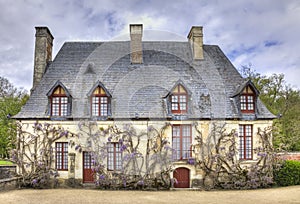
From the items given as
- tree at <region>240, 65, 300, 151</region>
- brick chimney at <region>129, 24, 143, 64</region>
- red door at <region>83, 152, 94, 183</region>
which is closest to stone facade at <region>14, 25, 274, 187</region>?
brick chimney at <region>129, 24, 143, 64</region>

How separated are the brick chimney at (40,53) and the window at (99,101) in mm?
Result: 4295

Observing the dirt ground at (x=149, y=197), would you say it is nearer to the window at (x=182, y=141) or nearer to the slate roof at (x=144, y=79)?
the window at (x=182, y=141)

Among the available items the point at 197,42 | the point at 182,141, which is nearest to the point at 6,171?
the point at 182,141

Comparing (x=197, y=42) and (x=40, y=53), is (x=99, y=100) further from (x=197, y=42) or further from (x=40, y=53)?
(x=197, y=42)

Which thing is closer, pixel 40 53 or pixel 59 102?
pixel 59 102

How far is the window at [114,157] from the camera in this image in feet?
53.2

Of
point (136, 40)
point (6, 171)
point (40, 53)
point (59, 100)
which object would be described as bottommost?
point (6, 171)

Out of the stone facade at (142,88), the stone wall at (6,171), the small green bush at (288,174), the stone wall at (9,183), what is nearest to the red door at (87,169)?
the stone facade at (142,88)

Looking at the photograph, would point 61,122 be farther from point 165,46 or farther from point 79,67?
point 165,46

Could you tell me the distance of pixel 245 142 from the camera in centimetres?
1652

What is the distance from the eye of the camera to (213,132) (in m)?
16.2

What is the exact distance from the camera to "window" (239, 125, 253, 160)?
53.8 feet

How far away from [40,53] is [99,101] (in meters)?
5.57

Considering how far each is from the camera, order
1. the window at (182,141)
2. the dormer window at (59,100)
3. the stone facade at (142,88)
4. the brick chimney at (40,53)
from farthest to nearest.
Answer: the brick chimney at (40,53) → the dormer window at (59,100) → the stone facade at (142,88) → the window at (182,141)
